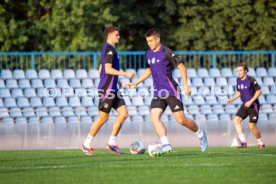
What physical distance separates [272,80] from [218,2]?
5.45 m

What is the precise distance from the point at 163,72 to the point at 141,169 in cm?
284

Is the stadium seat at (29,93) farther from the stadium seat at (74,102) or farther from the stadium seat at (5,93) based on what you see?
the stadium seat at (74,102)

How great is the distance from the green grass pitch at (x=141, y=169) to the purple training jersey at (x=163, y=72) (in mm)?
1078

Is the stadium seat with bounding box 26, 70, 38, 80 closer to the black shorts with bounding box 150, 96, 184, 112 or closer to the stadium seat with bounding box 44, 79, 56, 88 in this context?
the stadium seat with bounding box 44, 79, 56, 88

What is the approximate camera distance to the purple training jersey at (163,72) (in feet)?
42.5

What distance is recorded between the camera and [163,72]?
13000mm

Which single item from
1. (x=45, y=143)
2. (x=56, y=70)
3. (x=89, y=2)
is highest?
(x=89, y=2)

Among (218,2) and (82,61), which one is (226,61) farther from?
(82,61)

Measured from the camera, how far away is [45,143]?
797 inches

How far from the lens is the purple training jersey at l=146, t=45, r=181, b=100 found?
12953 mm

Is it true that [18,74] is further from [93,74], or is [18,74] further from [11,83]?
[93,74]

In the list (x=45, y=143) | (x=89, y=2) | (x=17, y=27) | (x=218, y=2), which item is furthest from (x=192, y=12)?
(x=45, y=143)

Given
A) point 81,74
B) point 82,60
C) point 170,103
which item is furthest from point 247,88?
point 82,60

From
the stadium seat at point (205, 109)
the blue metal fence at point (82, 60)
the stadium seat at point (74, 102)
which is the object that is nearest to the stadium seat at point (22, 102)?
the stadium seat at point (74, 102)
